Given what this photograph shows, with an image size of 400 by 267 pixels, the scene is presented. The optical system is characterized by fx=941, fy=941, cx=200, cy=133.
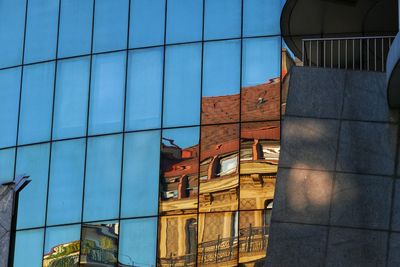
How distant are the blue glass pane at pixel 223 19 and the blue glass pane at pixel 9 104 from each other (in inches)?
328

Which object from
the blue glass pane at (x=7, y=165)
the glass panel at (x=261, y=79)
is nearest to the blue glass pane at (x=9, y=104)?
the blue glass pane at (x=7, y=165)

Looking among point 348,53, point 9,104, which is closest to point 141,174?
point 9,104

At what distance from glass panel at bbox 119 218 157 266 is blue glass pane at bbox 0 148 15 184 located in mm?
5893

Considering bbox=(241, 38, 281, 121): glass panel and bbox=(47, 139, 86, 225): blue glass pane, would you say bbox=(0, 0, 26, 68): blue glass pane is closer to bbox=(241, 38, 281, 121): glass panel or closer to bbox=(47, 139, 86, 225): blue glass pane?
bbox=(47, 139, 86, 225): blue glass pane

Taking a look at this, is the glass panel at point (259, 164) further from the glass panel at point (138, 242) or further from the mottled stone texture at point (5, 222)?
the mottled stone texture at point (5, 222)

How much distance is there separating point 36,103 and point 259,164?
994 cm

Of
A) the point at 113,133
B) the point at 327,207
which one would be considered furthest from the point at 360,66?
the point at 113,133

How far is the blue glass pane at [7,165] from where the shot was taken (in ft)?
121

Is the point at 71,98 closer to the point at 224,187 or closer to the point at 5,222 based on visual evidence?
the point at 5,222

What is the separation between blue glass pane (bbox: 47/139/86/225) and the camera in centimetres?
3491

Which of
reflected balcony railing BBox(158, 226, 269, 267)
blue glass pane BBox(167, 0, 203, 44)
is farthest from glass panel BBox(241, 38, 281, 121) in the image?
reflected balcony railing BBox(158, 226, 269, 267)

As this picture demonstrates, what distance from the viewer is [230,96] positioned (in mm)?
33781

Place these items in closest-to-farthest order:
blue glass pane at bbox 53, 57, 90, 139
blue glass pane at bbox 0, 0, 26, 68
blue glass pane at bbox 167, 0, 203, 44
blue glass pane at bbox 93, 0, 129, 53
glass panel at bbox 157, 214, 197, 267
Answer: glass panel at bbox 157, 214, 197, 267 < blue glass pane at bbox 167, 0, 203, 44 < blue glass pane at bbox 53, 57, 90, 139 < blue glass pane at bbox 93, 0, 129, 53 < blue glass pane at bbox 0, 0, 26, 68

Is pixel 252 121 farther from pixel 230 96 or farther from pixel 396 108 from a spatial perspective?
pixel 396 108
